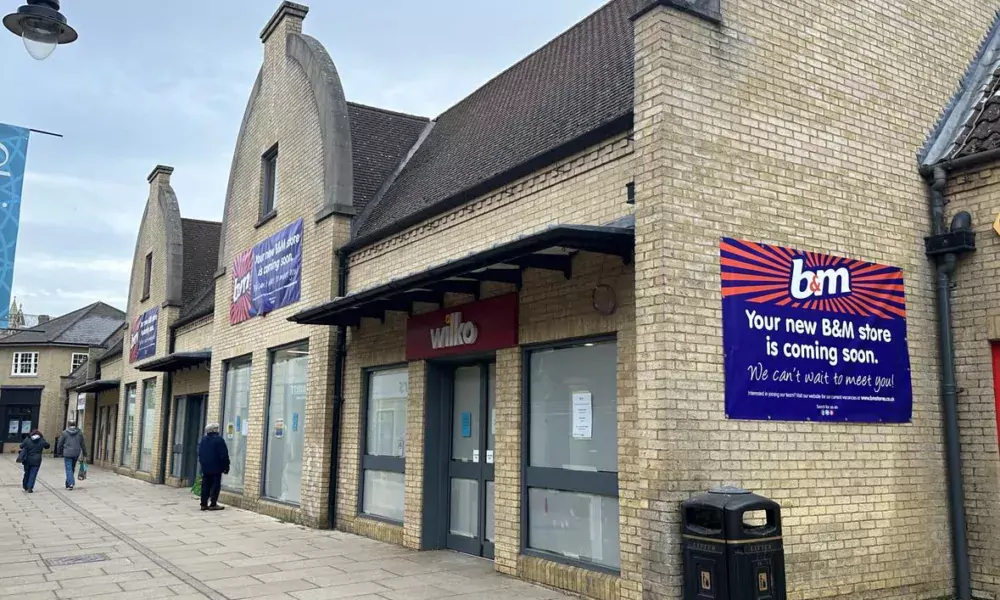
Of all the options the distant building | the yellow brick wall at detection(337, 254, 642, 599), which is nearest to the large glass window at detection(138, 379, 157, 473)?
the yellow brick wall at detection(337, 254, 642, 599)

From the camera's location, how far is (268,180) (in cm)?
1670

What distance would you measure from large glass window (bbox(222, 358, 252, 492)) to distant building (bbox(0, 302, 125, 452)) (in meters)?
34.3

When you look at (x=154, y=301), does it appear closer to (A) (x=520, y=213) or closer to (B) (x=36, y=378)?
(A) (x=520, y=213)

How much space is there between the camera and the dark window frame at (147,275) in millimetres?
27164

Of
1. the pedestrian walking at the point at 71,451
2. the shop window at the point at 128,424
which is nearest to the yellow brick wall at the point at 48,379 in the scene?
the shop window at the point at 128,424

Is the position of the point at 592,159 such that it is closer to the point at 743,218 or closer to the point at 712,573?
the point at 743,218

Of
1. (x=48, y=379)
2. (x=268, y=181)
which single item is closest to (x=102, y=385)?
(x=268, y=181)

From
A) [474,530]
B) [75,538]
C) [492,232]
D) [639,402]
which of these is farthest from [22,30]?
[75,538]

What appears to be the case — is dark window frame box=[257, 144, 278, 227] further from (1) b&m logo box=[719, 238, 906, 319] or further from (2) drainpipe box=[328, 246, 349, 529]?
(1) b&m logo box=[719, 238, 906, 319]

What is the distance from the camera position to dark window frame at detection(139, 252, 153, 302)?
27.2m

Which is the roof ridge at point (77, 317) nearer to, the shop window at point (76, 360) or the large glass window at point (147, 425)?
the shop window at point (76, 360)

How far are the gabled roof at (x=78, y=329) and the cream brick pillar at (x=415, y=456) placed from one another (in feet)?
139

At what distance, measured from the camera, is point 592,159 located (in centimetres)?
809

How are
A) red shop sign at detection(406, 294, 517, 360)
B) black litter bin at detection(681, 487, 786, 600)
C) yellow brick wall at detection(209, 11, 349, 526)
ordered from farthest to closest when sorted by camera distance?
yellow brick wall at detection(209, 11, 349, 526) < red shop sign at detection(406, 294, 517, 360) < black litter bin at detection(681, 487, 786, 600)
